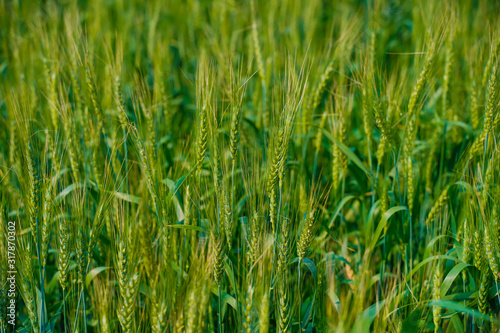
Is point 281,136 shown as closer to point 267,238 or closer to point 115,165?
point 267,238

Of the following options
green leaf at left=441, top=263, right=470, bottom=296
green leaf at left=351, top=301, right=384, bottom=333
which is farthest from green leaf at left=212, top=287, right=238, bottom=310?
green leaf at left=441, top=263, right=470, bottom=296

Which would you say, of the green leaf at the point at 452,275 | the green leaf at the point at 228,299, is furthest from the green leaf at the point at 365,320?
the green leaf at the point at 228,299

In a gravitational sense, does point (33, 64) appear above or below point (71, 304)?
above

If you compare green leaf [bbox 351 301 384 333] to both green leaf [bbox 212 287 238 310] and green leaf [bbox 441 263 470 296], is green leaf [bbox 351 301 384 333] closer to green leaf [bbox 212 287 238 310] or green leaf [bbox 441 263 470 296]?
green leaf [bbox 441 263 470 296]

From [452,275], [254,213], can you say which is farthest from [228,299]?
[452,275]

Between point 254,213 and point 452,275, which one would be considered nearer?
point 254,213

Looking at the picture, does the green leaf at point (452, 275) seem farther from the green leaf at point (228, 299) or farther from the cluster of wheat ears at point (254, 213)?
the green leaf at point (228, 299)

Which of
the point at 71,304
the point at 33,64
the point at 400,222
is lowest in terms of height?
the point at 71,304

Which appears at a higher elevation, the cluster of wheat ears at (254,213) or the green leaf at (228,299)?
the cluster of wheat ears at (254,213)

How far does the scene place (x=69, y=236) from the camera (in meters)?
1.44

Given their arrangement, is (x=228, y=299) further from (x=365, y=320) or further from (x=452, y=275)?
(x=452, y=275)

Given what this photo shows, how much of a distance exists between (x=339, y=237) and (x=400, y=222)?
0.98ft

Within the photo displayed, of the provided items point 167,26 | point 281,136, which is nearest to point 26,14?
point 167,26

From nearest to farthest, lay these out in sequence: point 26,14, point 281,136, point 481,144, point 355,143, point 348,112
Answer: point 281,136 → point 481,144 → point 348,112 → point 355,143 → point 26,14
